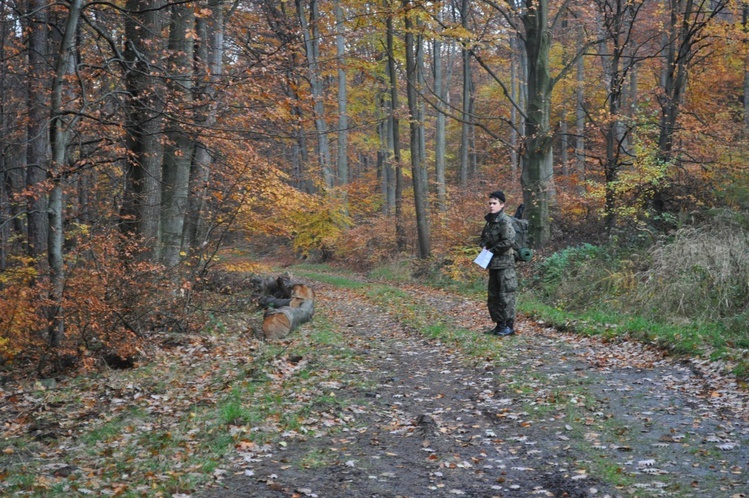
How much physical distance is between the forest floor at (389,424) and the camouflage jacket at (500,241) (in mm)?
1293

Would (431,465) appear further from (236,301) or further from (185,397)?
(236,301)

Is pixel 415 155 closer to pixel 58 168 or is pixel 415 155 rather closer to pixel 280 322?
pixel 280 322

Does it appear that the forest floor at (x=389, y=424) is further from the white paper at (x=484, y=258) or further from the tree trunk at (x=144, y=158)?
the tree trunk at (x=144, y=158)

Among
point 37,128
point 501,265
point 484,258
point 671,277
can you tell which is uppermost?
point 37,128

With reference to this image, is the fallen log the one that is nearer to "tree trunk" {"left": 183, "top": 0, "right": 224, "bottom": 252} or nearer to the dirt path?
"tree trunk" {"left": 183, "top": 0, "right": 224, "bottom": 252}

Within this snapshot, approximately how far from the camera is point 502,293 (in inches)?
398

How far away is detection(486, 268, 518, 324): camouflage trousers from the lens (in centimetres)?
1008

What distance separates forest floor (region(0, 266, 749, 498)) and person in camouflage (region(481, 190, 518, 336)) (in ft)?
1.94

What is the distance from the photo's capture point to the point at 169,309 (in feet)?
33.6

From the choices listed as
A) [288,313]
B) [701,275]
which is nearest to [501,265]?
→ [701,275]

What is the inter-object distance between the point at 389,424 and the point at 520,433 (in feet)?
4.29

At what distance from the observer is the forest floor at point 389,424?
4.63 m

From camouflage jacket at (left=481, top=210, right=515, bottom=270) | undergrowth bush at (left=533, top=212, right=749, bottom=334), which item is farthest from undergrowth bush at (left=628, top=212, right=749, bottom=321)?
camouflage jacket at (left=481, top=210, right=515, bottom=270)

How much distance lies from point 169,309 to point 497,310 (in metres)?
5.53
